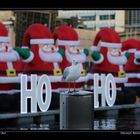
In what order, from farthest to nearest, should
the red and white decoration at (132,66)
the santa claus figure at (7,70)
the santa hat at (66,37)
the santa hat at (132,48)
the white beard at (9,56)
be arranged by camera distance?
the red and white decoration at (132,66) → the santa hat at (132,48) → the santa hat at (66,37) → the white beard at (9,56) → the santa claus figure at (7,70)

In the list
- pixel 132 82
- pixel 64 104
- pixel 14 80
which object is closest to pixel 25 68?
pixel 14 80

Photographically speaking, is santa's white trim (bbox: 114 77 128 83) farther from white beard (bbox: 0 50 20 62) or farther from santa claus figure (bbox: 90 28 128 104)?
white beard (bbox: 0 50 20 62)

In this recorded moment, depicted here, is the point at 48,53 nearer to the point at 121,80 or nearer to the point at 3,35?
the point at 3,35

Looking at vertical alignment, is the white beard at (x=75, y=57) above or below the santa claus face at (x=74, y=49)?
below

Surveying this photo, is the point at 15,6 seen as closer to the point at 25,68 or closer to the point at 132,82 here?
the point at 25,68

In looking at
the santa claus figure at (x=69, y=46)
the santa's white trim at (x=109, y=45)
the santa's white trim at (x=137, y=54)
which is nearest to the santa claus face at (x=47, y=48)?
the santa claus figure at (x=69, y=46)

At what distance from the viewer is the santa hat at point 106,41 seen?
8562mm

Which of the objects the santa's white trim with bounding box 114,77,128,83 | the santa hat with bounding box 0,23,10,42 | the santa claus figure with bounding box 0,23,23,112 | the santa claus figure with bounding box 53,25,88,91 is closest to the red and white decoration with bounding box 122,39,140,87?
the santa's white trim with bounding box 114,77,128,83

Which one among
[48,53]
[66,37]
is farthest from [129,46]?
[48,53]

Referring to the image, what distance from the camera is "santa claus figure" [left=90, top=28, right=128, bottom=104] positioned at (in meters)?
8.81

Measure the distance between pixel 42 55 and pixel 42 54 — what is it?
18 mm

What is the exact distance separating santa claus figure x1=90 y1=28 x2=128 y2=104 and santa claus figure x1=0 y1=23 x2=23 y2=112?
1.67 meters

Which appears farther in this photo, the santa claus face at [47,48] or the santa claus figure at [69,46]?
the santa claus figure at [69,46]

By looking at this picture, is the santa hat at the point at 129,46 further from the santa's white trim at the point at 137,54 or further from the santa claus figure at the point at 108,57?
the santa claus figure at the point at 108,57
